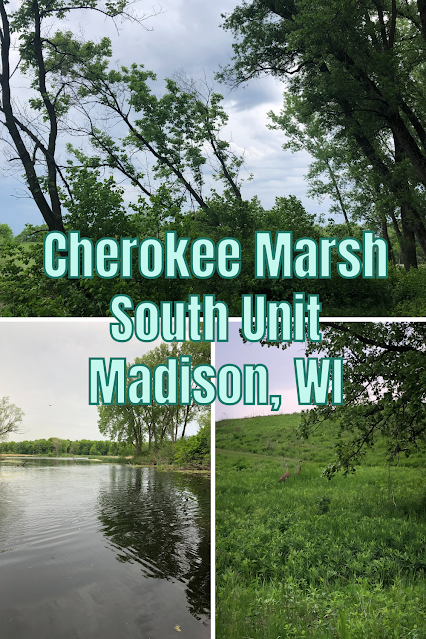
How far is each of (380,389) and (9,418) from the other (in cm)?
350

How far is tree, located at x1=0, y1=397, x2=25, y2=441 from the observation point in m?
4.48

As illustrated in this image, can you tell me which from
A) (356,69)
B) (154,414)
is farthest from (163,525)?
(356,69)

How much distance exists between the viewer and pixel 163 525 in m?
4.45

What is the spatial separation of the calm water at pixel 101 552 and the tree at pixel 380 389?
5.21 feet

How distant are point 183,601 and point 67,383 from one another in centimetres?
205

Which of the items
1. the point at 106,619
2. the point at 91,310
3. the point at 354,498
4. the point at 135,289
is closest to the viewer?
the point at 106,619

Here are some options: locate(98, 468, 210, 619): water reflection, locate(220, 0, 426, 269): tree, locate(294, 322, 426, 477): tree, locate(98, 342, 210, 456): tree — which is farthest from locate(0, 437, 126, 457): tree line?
locate(220, 0, 426, 269): tree

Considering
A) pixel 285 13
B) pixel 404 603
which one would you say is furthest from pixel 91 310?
pixel 285 13

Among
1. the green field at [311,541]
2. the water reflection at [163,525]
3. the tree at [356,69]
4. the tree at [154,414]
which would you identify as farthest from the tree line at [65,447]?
the tree at [356,69]

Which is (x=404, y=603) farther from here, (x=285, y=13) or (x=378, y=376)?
(x=285, y=13)

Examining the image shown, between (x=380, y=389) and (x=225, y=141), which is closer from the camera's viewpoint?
(x=380, y=389)

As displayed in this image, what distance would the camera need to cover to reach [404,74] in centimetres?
1315

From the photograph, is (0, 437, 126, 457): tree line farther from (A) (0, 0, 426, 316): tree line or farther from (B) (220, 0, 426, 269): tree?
(B) (220, 0, 426, 269): tree

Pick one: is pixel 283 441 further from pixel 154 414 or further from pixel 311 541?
pixel 154 414
